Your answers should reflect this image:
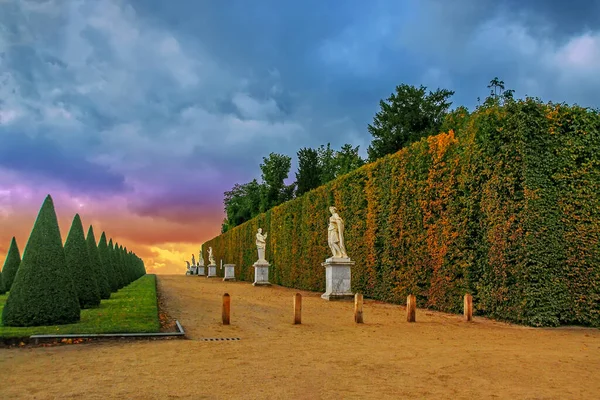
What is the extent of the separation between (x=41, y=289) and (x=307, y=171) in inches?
1718

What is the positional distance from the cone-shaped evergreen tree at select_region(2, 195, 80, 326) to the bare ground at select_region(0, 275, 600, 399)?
7.13 ft

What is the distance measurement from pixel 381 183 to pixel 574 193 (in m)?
8.54

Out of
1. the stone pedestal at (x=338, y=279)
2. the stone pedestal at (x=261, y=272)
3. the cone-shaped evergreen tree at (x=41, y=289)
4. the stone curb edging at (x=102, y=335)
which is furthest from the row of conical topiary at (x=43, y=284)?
the stone pedestal at (x=261, y=272)

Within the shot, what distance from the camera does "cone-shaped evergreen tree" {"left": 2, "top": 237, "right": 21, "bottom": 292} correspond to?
2466 centimetres

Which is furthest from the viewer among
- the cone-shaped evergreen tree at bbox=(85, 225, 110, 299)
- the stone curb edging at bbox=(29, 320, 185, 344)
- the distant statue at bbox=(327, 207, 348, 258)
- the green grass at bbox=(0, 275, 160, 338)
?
the distant statue at bbox=(327, 207, 348, 258)

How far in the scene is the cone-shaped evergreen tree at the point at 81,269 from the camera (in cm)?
1453

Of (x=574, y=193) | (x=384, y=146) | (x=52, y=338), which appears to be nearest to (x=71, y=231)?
(x=52, y=338)

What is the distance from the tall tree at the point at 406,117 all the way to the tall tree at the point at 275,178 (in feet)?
62.1

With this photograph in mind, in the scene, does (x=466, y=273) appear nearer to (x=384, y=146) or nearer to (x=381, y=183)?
(x=381, y=183)

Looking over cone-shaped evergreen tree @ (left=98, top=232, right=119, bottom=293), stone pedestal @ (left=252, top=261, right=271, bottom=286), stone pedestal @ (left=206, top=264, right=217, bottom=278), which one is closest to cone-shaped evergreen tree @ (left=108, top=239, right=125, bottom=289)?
cone-shaped evergreen tree @ (left=98, top=232, right=119, bottom=293)

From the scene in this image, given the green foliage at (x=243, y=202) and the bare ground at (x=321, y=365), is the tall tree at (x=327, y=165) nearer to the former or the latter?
the green foliage at (x=243, y=202)

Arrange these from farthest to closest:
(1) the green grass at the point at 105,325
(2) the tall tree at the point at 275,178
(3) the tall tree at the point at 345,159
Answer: (2) the tall tree at the point at 275,178, (3) the tall tree at the point at 345,159, (1) the green grass at the point at 105,325

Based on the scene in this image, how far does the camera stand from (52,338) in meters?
9.02

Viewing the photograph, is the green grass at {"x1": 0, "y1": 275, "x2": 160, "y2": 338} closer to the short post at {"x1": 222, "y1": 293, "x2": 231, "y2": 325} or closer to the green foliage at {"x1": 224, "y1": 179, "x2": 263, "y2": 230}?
the short post at {"x1": 222, "y1": 293, "x2": 231, "y2": 325}
